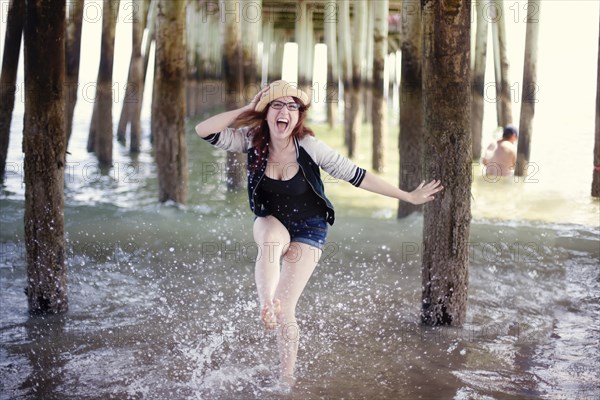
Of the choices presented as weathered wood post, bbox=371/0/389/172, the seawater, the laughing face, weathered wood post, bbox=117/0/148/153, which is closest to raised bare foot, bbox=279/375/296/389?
the seawater

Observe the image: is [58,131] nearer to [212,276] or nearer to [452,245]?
[212,276]

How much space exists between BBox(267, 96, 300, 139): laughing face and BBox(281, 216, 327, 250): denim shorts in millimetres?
443

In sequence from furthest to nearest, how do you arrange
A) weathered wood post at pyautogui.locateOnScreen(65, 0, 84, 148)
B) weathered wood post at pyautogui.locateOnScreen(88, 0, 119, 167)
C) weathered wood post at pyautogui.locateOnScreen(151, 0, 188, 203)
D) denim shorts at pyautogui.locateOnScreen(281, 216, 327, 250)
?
weathered wood post at pyautogui.locateOnScreen(88, 0, 119, 167), weathered wood post at pyautogui.locateOnScreen(65, 0, 84, 148), weathered wood post at pyautogui.locateOnScreen(151, 0, 188, 203), denim shorts at pyautogui.locateOnScreen(281, 216, 327, 250)

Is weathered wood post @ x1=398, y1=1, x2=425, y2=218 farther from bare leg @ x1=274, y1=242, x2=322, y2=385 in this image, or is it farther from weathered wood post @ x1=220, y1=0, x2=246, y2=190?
bare leg @ x1=274, y1=242, x2=322, y2=385

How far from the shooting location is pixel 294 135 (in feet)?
15.1

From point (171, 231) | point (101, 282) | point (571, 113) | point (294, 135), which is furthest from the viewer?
point (571, 113)

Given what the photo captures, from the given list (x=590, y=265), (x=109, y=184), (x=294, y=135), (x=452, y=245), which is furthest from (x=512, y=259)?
(x=109, y=184)

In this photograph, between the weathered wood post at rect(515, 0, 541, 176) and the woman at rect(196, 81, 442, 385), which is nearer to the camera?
the woman at rect(196, 81, 442, 385)

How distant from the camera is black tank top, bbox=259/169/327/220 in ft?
15.1

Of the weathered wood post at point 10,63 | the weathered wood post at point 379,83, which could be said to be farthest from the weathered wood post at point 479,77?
the weathered wood post at point 10,63

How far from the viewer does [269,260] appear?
445 cm

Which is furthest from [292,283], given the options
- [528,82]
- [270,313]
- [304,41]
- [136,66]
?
[304,41]

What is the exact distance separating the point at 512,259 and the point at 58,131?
4040mm

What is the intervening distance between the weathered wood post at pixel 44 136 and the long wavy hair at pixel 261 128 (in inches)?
70.5
